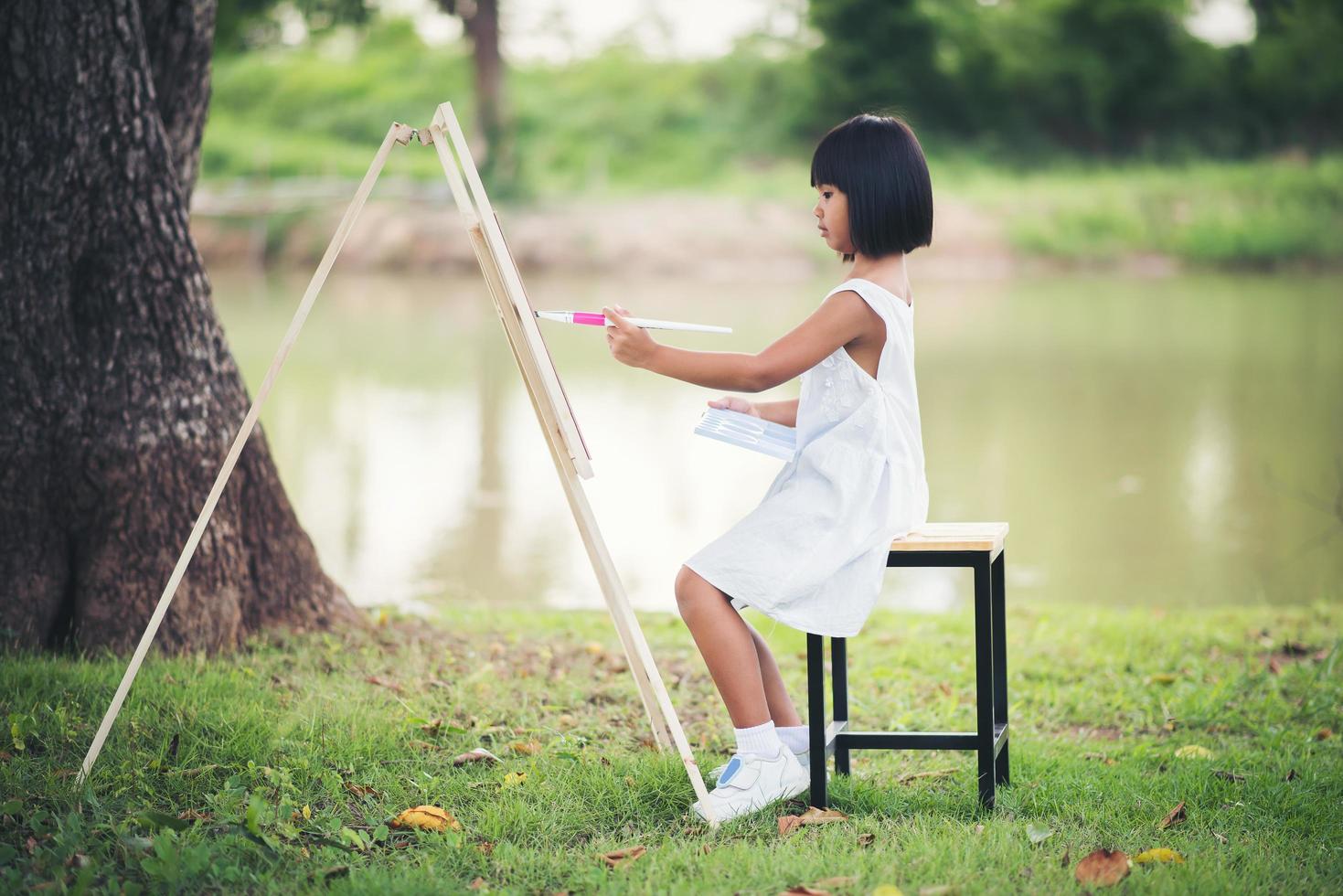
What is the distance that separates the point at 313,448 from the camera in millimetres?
8727

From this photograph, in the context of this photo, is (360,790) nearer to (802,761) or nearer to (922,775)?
(802,761)

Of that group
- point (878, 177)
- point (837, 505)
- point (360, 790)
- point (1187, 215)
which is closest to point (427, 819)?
point (360, 790)

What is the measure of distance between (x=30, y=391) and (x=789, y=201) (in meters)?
17.1

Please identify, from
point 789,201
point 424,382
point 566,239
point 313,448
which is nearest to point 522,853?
point 313,448

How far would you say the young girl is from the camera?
2721 millimetres

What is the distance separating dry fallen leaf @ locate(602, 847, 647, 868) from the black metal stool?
0.40 metres

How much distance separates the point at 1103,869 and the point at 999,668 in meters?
0.65

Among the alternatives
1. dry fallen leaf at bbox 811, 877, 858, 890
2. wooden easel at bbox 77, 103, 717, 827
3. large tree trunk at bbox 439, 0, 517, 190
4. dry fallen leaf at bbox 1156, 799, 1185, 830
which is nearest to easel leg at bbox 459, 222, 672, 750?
wooden easel at bbox 77, 103, 717, 827

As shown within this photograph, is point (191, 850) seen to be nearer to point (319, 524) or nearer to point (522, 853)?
point (522, 853)

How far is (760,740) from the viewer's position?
2801 mm

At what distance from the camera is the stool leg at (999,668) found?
3033 mm

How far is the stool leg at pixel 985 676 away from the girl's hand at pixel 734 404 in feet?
1.83

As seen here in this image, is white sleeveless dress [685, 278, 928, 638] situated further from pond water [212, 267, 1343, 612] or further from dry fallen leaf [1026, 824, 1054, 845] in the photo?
pond water [212, 267, 1343, 612]

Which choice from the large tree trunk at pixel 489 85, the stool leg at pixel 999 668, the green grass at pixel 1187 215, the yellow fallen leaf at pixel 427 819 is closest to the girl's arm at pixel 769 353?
the stool leg at pixel 999 668
